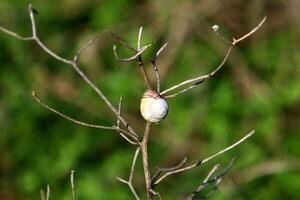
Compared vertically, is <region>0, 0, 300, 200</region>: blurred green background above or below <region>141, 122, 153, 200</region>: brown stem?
above

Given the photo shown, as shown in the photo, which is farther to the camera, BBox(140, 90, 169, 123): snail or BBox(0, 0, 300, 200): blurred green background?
BBox(0, 0, 300, 200): blurred green background

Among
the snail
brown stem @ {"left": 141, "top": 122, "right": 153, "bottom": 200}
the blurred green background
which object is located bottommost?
brown stem @ {"left": 141, "top": 122, "right": 153, "bottom": 200}

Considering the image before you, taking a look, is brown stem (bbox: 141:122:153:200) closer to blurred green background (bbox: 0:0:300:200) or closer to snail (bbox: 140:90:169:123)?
snail (bbox: 140:90:169:123)

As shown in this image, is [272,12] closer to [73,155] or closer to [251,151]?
[251,151]

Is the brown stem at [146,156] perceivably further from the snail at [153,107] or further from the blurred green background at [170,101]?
the blurred green background at [170,101]

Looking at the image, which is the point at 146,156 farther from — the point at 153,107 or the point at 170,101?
the point at 170,101

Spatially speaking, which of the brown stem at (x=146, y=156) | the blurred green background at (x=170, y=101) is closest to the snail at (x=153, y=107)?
the brown stem at (x=146, y=156)

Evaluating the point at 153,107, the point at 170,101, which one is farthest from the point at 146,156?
the point at 170,101

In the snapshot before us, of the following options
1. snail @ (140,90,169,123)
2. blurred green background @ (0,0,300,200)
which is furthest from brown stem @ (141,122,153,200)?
blurred green background @ (0,0,300,200)
